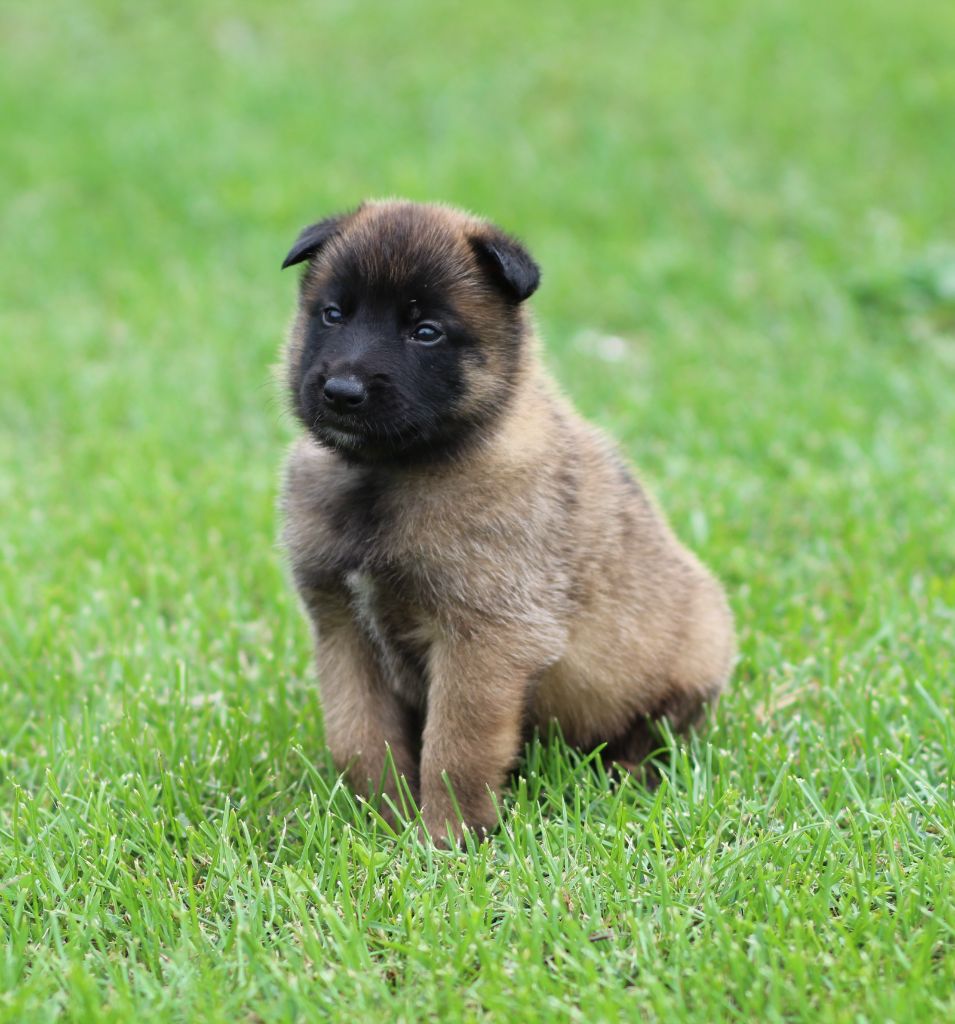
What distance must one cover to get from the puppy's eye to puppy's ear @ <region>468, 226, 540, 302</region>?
0.82 feet

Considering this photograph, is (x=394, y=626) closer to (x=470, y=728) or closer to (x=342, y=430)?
(x=470, y=728)

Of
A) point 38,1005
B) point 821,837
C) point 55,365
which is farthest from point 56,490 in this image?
point 821,837

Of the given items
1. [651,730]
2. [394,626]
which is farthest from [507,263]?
[651,730]

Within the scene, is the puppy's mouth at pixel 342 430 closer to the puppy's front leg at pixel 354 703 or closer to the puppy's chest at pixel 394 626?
the puppy's chest at pixel 394 626

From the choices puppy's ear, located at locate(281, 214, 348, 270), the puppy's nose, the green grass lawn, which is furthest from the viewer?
puppy's ear, located at locate(281, 214, 348, 270)

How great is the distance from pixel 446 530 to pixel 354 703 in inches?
25.1

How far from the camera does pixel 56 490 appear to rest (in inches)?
243

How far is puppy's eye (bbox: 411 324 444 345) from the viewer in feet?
11.7

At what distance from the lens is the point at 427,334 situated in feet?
11.8

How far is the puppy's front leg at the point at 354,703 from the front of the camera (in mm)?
3834

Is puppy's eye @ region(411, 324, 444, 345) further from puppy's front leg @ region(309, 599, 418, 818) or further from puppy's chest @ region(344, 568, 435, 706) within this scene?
puppy's front leg @ region(309, 599, 418, 818)

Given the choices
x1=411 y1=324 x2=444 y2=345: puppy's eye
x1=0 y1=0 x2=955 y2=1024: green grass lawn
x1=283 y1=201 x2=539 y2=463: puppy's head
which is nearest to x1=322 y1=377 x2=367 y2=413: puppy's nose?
x1=283 y1=201 x2=539 y2=463: puppy's head

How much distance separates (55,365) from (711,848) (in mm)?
5491

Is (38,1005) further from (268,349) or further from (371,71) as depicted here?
(371,71)
